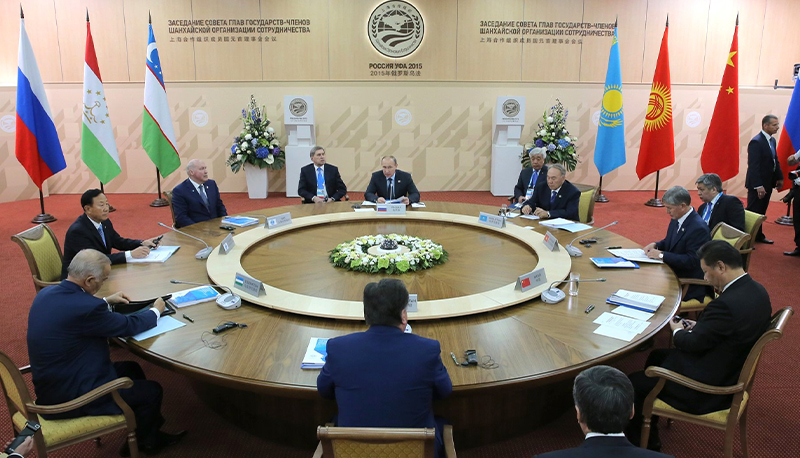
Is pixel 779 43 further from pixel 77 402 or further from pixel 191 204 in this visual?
pixel 77 402

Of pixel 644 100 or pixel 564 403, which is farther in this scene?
pixel 644 100

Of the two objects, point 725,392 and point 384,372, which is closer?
point 384,372

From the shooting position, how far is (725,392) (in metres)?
2.55

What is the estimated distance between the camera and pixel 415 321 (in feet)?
9.95

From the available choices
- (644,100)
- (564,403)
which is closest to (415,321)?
(564,403)

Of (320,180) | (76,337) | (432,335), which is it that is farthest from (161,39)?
(432,335)

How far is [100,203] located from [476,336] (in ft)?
10.3

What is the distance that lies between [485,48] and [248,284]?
8283 mm

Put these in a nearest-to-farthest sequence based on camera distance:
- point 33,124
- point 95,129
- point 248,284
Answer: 1. point 248,284
2. point 33,124
3. point 95,129

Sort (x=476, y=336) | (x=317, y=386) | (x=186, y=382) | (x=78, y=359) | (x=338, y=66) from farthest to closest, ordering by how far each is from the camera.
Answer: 1. (x=338, y=66)
2. (x=186, y=382)
3. (x=476, y=336)
4. (x=78, y=359)
5. (x=317, y=386)

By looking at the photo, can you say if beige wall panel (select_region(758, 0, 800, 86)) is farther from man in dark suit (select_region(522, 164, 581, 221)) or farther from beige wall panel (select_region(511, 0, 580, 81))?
man in dark suit (select_region(522, 164, 581, 221))

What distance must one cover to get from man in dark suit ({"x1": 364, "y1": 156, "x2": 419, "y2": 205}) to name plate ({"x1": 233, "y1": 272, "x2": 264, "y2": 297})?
3180 millimetres

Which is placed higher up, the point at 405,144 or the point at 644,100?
the point at 644,100

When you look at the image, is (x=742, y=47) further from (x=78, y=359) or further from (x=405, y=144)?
(x=78, y=359)
